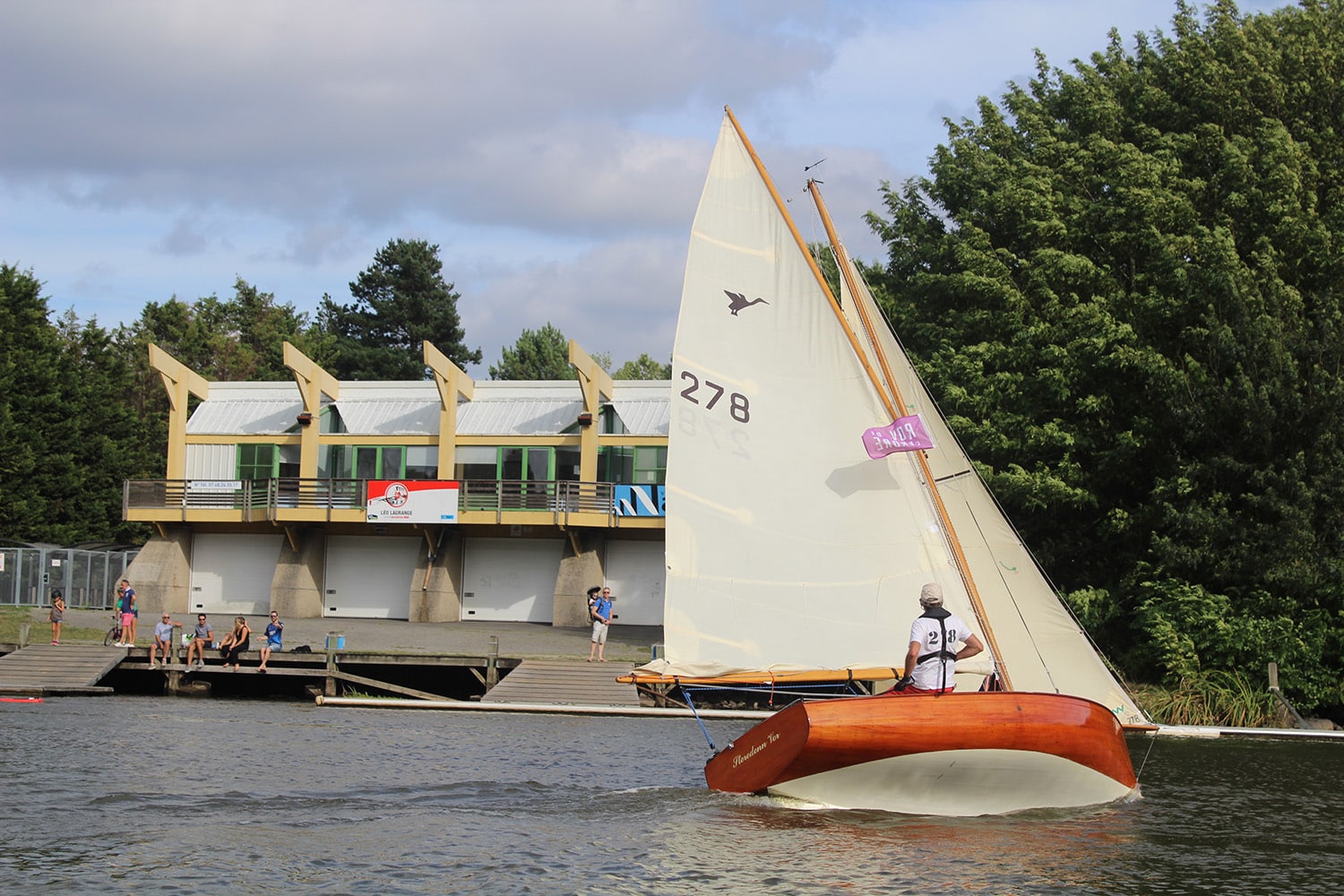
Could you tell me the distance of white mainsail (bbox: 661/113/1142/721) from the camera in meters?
17.8

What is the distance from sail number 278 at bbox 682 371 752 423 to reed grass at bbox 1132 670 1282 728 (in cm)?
1965

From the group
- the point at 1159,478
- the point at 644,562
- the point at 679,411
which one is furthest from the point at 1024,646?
the point at 644,562

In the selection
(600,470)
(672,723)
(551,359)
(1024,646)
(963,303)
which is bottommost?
(672,723)

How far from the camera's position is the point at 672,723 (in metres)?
31.8

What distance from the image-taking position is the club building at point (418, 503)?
52.1 metres

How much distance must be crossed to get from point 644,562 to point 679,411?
117 ft

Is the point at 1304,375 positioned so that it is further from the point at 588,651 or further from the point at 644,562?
the point at 644,562

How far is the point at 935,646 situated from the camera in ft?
52.9

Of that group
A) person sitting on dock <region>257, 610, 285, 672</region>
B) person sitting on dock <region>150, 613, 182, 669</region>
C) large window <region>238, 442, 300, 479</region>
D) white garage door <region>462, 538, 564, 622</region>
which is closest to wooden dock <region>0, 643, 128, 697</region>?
person sitting on dock <region>150, 613, 182, 669</region>

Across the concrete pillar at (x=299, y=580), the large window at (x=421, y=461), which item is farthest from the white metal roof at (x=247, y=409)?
the large window at (x=421, y=461)

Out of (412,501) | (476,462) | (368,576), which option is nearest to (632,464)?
(476,462)

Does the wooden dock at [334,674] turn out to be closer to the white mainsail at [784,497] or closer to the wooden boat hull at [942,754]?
the white mainsail at [784,497]

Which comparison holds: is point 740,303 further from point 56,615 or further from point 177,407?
point 177,407

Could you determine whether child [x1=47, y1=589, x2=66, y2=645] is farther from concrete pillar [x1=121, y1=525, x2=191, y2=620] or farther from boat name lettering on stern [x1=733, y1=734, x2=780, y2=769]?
boat name lettering on stern [x1=733, y1=734, x2=780, y2=769]
